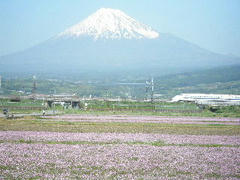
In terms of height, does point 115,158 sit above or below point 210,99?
above

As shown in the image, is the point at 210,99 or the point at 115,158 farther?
the point at 210,99

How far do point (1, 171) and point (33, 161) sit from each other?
199cm

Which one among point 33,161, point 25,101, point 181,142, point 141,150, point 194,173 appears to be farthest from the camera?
point 25,101

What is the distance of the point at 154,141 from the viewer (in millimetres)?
26156

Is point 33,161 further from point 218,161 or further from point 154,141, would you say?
point 154,141

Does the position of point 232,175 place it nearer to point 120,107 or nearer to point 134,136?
point 134,136

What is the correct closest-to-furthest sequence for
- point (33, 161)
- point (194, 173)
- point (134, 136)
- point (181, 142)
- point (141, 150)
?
point (194, 173) → point (33, 161) → point (141, 150) → point (181, 142) → point (134, 136)

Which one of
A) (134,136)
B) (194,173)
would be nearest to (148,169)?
(194,173)

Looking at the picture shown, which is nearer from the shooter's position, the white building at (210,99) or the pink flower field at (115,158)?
the pink flower field at (115,158)

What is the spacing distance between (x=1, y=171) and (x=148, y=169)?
16.6ft

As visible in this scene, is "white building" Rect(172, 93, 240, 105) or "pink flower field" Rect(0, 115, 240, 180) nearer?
"pink flower field" Rect(0, 115, 240, 180)

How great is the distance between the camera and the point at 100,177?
15.9 metres

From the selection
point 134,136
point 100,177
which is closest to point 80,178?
point 100,177

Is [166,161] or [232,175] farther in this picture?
[166,161]
